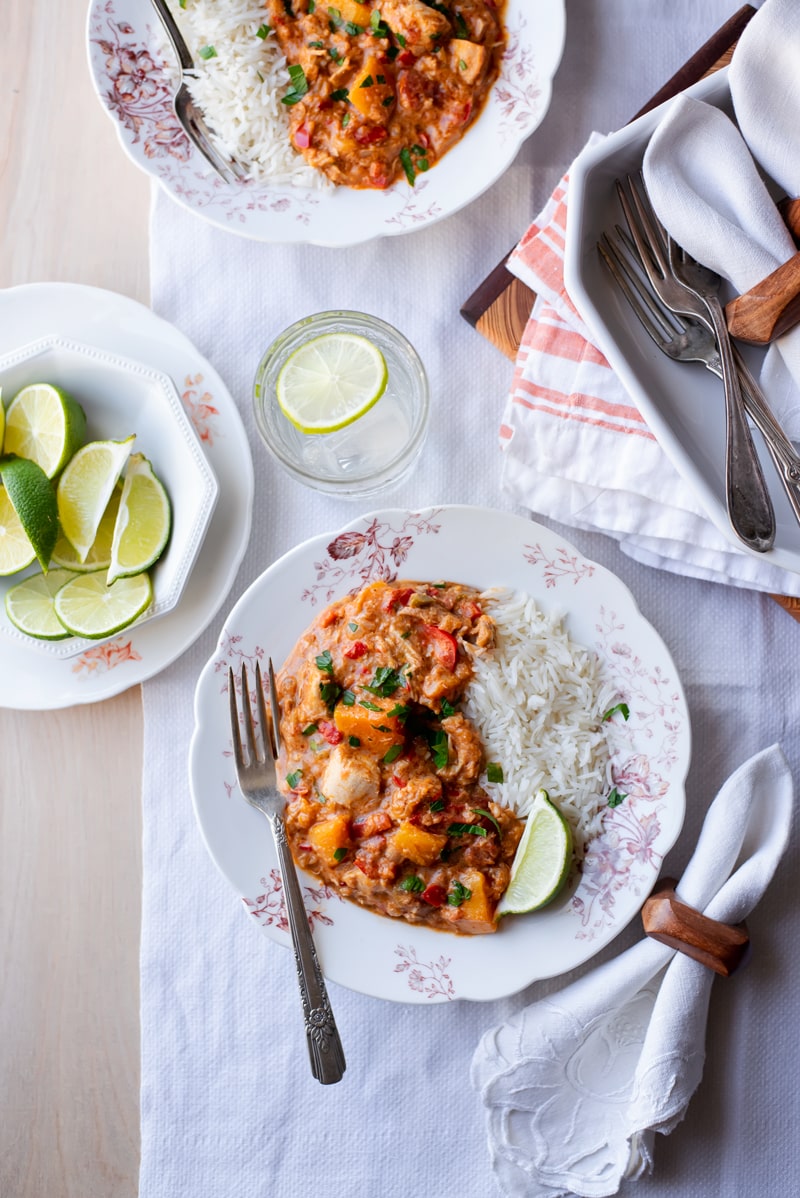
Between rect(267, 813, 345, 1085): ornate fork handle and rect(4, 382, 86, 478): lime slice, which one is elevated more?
rect(4, 382, 86, 478): lime slice

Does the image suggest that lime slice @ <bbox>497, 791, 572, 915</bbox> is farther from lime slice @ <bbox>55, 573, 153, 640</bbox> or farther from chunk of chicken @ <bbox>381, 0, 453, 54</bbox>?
chunk of chicken @ <bbox>381, 0, 453, 54</bbox>

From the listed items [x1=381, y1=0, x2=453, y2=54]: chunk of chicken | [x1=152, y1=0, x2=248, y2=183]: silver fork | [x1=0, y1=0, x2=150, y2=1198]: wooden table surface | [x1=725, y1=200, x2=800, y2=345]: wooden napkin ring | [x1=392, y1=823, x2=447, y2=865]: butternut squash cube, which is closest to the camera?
[x1=725, y1=200, x2=800, y2=345]: wooden napkin ring

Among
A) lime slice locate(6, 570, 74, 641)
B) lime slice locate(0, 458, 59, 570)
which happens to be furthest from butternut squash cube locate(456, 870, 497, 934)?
lime slice locate(0, 458, 59, 570)

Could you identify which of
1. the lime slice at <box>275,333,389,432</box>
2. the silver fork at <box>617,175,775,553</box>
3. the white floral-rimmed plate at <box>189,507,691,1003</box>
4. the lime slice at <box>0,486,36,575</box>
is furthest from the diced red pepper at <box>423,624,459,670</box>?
the lime slice at <box>0,486,36,575</box>

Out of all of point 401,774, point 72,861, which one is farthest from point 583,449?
point 72,861

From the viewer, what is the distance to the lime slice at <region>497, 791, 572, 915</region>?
6.27 feet

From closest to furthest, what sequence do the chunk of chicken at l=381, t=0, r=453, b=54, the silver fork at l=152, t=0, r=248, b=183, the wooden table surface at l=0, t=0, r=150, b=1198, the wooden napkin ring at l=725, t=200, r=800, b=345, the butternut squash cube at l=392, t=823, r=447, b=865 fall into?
the wooden napkin ring at l=725, t=200, r=800, b=345 < the butternut squash cube at l=392, t=823, r=447, b=865 < the chunk of chicken at l=381, t=0, r=453, b=54 < the silver fork at l=152, t=0, r=248, b=183 < the wooden table surface at l=0, t=0, r=150, b=1198

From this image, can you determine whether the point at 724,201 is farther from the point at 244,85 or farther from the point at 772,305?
the point at 244,85

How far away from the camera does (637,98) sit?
2223mm

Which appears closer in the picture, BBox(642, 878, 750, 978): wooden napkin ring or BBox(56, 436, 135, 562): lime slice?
BBox(642, 878, 750, 978): wooden napkin ring

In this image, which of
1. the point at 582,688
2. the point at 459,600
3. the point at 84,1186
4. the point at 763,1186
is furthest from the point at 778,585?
the point at 84,1186

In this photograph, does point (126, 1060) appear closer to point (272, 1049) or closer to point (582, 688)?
point (272, 1049)

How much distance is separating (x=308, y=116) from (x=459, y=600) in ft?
3.71

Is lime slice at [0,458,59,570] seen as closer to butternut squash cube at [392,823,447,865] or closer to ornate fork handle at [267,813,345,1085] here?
ornate fork handle at [267,813,345,1085]
